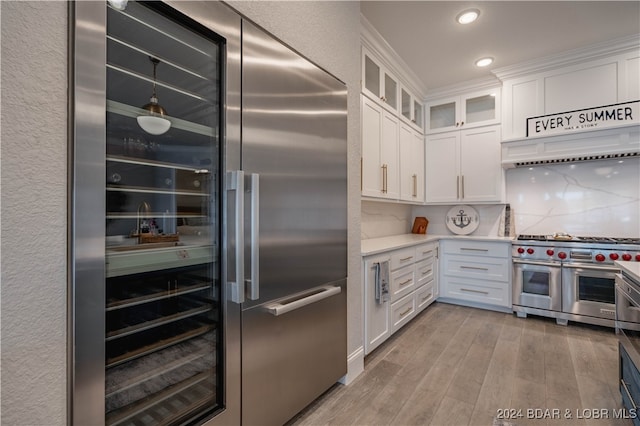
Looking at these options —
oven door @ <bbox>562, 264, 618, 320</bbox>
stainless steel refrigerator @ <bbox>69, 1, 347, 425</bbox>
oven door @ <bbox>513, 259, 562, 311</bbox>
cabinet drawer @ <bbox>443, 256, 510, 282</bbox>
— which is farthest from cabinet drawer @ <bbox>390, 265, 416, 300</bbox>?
oven door @ <bbox>562, 264, 618, 320</bbox>

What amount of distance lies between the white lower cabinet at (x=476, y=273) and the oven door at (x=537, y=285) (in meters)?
0.09

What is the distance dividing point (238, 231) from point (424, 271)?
2.62 meters

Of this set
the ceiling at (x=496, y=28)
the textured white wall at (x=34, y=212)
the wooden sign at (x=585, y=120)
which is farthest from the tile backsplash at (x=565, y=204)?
the textured white wall at (x=34, y=212)

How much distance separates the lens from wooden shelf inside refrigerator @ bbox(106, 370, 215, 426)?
3.23 feet

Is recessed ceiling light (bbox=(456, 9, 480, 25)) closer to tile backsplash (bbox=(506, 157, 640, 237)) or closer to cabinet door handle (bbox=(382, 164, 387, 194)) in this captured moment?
cabinet door handle (bbox=(382, 164, 387, 194))

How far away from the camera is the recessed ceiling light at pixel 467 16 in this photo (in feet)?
8.07

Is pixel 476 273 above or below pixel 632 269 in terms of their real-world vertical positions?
below

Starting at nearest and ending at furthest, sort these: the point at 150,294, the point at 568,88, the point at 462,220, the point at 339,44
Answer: the point at 150,294 < the point at 339,44 < the point at 568,88 < the point at 462,220

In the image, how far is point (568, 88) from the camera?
318 centimetres

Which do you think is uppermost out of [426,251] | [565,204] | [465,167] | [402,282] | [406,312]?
[465,167]

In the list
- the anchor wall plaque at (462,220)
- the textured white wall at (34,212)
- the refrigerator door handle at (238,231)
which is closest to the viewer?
the textured white wall at (34,212)

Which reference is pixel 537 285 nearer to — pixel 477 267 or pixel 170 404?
pixel 477 267

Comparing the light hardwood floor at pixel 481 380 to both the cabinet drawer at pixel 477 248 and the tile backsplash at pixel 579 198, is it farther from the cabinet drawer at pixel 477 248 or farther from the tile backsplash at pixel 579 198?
the tile backsplash at pixel 579 198

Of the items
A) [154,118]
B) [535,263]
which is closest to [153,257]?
[154,118]
